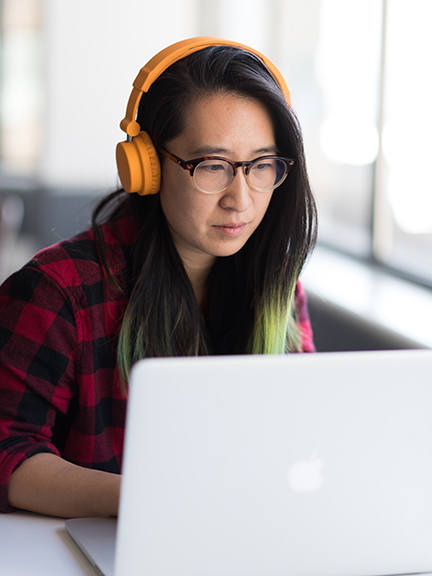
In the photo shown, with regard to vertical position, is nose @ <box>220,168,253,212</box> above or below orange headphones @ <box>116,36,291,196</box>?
below

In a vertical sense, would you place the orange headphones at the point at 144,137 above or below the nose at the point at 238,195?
above

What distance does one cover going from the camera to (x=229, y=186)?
1169mm

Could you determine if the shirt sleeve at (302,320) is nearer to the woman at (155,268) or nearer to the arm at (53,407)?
the woman at (155,268)

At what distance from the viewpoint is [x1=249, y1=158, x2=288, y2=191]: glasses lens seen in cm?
119

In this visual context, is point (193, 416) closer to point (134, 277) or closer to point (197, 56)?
point (134, 277)

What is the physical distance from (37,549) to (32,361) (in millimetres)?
300

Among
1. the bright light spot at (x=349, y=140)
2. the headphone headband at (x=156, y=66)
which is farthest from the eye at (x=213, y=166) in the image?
the bright light spot at (x=349, y=140)

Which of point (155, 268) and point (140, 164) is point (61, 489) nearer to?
point (155, 268)

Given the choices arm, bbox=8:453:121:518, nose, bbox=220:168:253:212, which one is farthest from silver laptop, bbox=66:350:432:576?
nose, bbox=220:168:253:212

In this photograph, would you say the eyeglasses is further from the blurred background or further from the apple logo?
the apple logo

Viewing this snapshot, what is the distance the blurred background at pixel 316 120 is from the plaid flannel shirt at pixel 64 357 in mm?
528

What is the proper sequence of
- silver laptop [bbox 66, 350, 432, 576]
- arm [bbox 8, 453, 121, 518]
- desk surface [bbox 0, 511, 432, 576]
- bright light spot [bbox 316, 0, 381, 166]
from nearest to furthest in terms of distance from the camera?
silver laptop [bbox 66, 350, 432, 576]
desk surface [bbox 0, 511, 432, 576]
arm [bbox 8, 453, 121, 518]
bright light spot [bbox 316, 0, 381, 166]

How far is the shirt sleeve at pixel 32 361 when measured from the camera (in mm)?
1059

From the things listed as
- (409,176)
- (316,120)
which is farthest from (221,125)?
(316,120)
